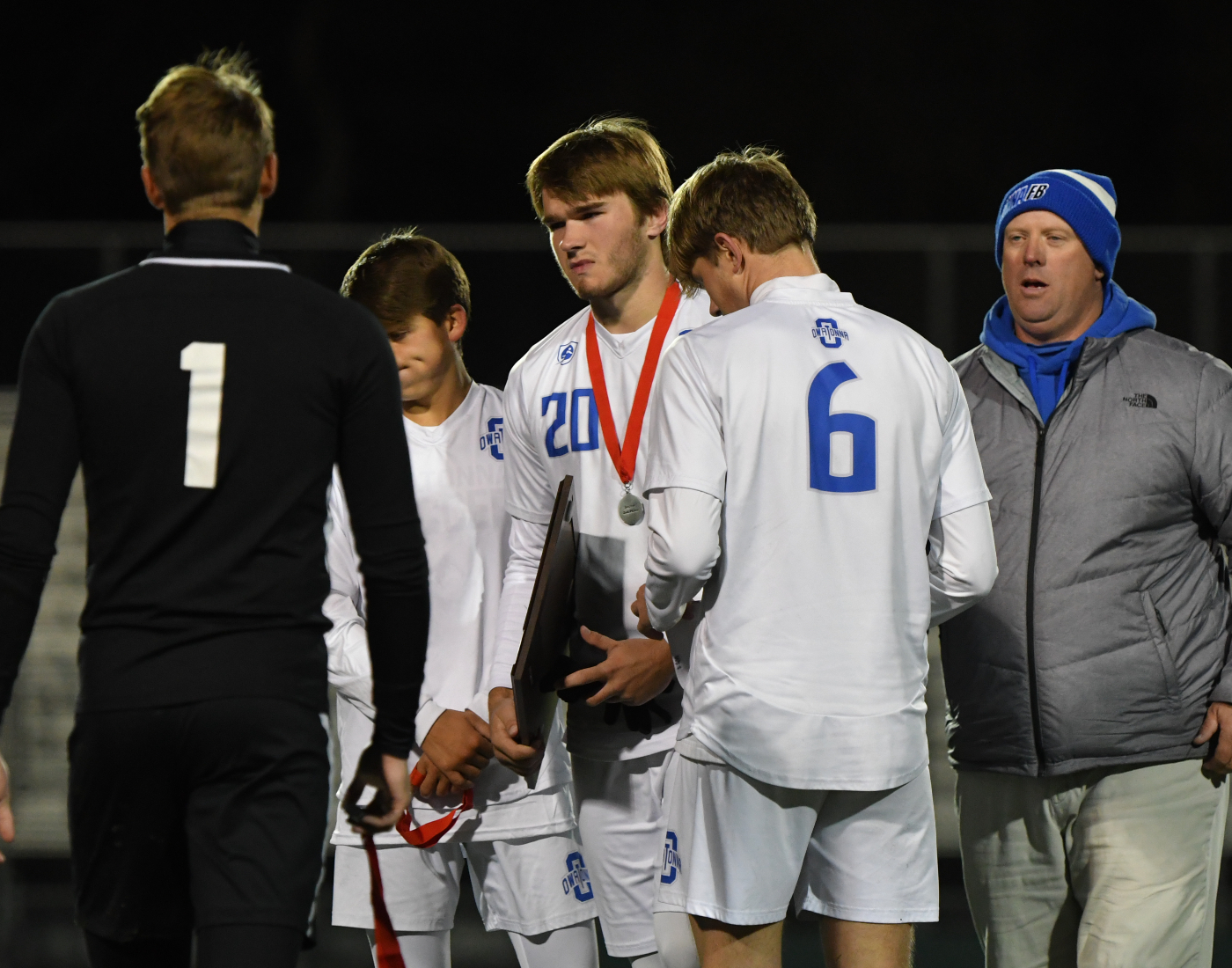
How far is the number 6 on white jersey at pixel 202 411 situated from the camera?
2379mm

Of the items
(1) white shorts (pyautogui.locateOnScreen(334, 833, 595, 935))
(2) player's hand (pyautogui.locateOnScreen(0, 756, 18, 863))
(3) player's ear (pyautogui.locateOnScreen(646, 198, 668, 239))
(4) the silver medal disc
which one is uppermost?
(3) player's ear (pyautogui.locateOnScreen(646, 198, 668, 239))

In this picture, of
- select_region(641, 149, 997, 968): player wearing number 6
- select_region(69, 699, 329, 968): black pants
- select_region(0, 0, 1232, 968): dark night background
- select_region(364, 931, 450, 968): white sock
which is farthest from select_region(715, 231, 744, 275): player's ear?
select_region(0, 0, 1232, 968): dark night background

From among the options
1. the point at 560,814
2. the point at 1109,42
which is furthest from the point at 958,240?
the point at 1109,42

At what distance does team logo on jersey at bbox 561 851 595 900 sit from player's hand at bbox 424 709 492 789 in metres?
0.32

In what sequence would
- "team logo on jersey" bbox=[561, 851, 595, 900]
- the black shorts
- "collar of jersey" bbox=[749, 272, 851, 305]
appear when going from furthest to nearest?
"team logo on jersey" bbox=[561, 851, 595, 900]
"collar of jersey" bbox=[749, 272, 851, 305]
the black shorts

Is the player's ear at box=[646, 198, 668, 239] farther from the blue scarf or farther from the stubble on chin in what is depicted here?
the blue scarf

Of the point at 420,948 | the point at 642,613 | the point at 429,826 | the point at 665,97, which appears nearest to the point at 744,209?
the point at 642,613

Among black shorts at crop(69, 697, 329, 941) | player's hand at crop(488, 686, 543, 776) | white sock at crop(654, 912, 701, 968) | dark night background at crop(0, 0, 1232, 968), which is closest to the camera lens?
black shorts at crop(69, 697, 329, 941)

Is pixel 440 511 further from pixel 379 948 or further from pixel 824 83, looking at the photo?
pixel 824 83

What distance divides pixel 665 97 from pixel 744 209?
1121 cm

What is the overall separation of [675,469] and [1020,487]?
102cm

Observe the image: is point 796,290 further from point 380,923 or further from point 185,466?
point 380,923

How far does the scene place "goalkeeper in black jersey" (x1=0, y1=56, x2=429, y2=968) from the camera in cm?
238

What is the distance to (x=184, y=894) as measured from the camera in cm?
245
